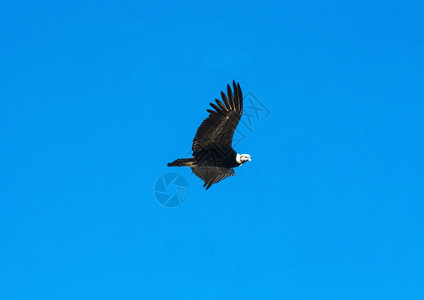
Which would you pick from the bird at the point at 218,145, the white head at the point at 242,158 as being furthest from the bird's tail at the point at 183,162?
the white head at the point at 242,158

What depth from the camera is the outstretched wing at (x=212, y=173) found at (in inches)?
1491

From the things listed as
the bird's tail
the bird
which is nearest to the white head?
the bird

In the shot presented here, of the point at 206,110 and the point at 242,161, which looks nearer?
the point at 206,110

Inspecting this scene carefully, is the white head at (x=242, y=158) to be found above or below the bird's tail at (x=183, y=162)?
above

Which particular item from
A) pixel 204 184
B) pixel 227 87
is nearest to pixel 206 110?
pixel 227 87

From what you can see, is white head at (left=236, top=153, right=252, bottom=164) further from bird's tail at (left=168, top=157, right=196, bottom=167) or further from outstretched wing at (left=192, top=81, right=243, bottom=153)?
bird's tail at (left=168, top=157, right=196, bottom=167)

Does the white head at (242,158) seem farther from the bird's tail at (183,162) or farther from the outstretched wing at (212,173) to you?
the bird's tail at (183,162)

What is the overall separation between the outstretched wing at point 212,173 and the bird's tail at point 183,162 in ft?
1.40

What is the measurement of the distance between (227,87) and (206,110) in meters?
1.43

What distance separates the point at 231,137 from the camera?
121ft

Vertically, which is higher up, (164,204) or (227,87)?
(227,87)

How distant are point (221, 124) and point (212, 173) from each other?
10.1 feet

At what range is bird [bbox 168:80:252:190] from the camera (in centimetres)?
3578

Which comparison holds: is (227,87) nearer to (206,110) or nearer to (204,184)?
(206,110)
